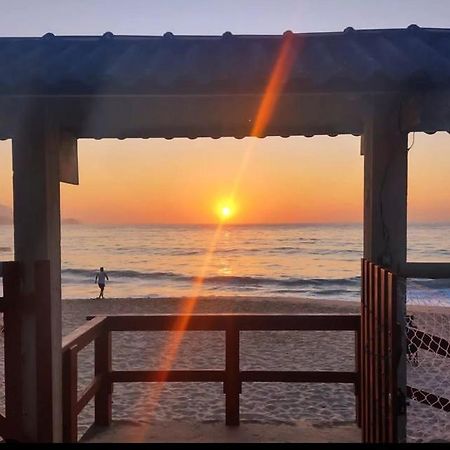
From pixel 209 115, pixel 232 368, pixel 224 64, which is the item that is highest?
pixel 224 64

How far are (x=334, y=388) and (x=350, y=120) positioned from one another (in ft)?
16.5

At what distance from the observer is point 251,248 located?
185 ft

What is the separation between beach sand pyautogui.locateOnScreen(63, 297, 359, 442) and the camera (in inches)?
187

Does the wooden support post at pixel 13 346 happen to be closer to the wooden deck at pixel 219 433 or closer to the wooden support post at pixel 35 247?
the wooden support post at pixel 35 247

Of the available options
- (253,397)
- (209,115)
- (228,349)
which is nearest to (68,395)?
(228,349)

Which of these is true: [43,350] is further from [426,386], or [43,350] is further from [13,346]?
[426,386]

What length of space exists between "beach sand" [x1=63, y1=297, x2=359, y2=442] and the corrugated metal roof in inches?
123

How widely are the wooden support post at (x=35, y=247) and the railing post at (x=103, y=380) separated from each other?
1.42 meters

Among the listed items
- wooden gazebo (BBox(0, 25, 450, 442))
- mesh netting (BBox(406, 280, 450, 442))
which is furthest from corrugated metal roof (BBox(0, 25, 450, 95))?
mesh netting (BBox(406, 280, 450, 442))

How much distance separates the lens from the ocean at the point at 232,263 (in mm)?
30766

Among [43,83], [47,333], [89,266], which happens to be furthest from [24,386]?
[89,266]

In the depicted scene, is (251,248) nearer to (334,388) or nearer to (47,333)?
(334,388)

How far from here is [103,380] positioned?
484 cm

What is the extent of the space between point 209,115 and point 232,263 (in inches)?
1696
